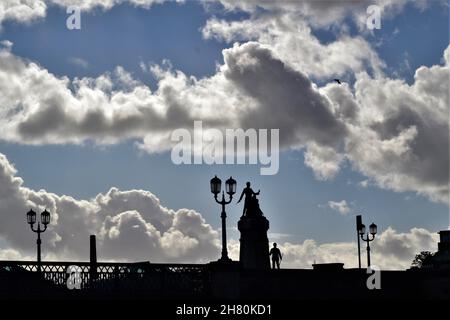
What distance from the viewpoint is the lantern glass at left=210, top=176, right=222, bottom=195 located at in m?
39.2

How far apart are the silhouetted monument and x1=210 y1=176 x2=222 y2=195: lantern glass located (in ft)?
42.2

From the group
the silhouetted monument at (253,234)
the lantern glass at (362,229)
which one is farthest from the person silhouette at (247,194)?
the lantern glass at (362,229)

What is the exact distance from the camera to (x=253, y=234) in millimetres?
52188

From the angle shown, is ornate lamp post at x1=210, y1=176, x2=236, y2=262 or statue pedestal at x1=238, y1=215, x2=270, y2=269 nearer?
ornate lamp post at x1=210, y1=176, x2=236, y2=262

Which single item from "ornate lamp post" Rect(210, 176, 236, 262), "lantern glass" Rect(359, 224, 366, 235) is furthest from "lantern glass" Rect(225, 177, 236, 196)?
"lantern glass" Rect(359, 224, 366, 235)

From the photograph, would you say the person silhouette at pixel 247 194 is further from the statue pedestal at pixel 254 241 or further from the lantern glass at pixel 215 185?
the lantern glass at pixel 215 185

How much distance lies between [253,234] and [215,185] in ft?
43.7

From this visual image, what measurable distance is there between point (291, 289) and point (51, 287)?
40.0 ft

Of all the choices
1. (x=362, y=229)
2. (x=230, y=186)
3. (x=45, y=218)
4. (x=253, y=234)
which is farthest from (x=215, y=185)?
(x=362, y=229)

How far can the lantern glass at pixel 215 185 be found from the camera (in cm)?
3925

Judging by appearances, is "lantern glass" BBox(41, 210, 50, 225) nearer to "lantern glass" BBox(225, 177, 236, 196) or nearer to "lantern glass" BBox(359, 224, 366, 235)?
"lantern glass" BBox(225, 177, 236, 196)
